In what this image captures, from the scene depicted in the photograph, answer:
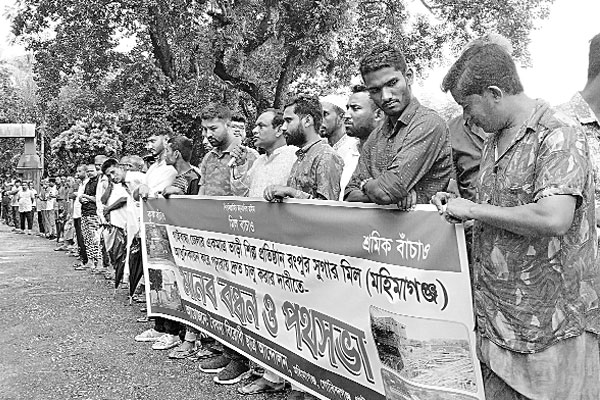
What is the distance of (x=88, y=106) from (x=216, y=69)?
6.21m

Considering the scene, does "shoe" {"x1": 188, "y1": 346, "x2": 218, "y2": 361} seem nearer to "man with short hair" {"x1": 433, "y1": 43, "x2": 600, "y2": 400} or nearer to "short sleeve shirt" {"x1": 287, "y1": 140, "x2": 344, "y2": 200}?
"short sleeve shirt" {"x1": 287, "y1": 140, "x2": 344, "y2": 200}

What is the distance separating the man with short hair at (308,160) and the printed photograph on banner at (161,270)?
6.28 ft

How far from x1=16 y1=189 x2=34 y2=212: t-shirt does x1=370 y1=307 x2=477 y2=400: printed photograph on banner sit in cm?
2198

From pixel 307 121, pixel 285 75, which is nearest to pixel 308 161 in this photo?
pixel 307 121

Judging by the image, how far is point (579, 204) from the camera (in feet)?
7.16

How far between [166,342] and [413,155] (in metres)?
3.92

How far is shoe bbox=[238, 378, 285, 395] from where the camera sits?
185 inches

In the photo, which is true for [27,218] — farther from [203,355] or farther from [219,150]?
[219,150]

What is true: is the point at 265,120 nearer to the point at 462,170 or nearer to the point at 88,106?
the point at 462,170

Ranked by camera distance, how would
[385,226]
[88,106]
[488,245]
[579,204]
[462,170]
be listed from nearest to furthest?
[579,204], [488,245], [385,226], [462,170], [88,106]

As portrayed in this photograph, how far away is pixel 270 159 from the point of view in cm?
478

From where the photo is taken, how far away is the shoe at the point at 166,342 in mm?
6133

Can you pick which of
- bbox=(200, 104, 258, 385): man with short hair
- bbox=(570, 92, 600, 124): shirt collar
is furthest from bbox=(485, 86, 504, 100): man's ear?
bbox=(200, 104, 258, 385): man with short hair

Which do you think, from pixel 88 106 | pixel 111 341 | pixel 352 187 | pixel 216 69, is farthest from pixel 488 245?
pixel 88 106
